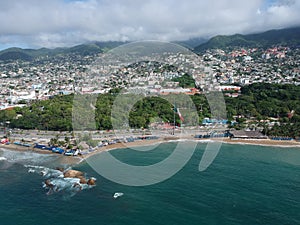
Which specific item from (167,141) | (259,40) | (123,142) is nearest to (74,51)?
(259,40)

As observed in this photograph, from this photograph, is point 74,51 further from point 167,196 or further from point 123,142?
point 167,196

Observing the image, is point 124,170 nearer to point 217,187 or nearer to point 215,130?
point 217,187

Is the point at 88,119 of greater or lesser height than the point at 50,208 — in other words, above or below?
above

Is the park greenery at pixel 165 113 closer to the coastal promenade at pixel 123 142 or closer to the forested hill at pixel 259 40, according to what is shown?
the coastal promenade at pixel 123 142

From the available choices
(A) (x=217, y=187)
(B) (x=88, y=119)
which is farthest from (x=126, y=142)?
(A) (x=217, y=187)

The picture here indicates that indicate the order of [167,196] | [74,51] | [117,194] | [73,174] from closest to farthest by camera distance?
[167,196]
[117,194]
[73,174]
[74,51]

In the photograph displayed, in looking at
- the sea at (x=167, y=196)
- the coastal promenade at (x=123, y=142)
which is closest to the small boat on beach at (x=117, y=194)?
the sea at (x=167, y=196)
